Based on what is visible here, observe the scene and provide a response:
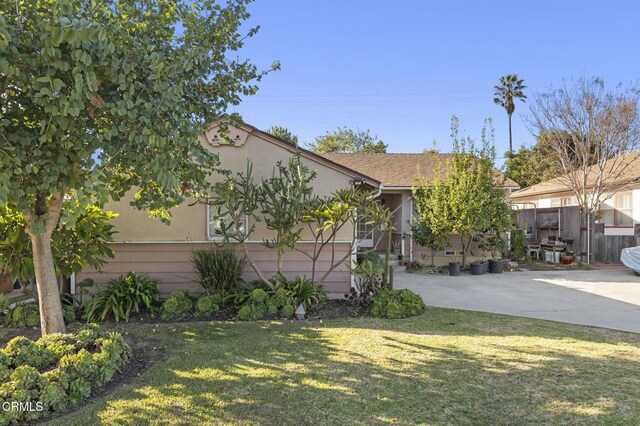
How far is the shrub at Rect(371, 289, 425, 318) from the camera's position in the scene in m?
6.82

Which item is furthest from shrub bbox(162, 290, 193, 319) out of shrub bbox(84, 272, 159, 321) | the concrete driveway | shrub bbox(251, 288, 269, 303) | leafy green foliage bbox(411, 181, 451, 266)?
leafy green foliage bbox(411, 181, 451, 266)

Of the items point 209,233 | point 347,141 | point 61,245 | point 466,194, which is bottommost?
point 61,245

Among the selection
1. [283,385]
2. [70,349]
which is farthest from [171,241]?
[283,385]

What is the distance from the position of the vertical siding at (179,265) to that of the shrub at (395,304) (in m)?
1.32

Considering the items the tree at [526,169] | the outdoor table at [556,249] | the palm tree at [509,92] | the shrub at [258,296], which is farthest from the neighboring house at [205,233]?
the palm tree at [509,92]

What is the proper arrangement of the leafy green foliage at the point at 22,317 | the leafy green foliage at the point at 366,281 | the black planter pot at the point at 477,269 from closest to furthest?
1. the leafy green foliage at the point at 22,317
2. the leafy green foliage at the point at 366,281
3. the black planter pot at the point at 477,269

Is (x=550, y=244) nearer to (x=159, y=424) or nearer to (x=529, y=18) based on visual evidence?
(x=529, y=18)

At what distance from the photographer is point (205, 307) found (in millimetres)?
6789

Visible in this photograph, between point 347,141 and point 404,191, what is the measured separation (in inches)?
816

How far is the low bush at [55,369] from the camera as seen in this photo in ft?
10.8

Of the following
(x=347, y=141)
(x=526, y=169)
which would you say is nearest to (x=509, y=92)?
(x=526, y=169)

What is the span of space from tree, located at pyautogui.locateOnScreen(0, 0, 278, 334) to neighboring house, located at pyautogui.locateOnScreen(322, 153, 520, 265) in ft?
29.5

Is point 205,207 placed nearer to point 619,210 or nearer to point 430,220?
point 430,220

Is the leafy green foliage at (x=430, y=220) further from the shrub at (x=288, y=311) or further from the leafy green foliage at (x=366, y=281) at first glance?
the shrub at (x=288, y=311)
